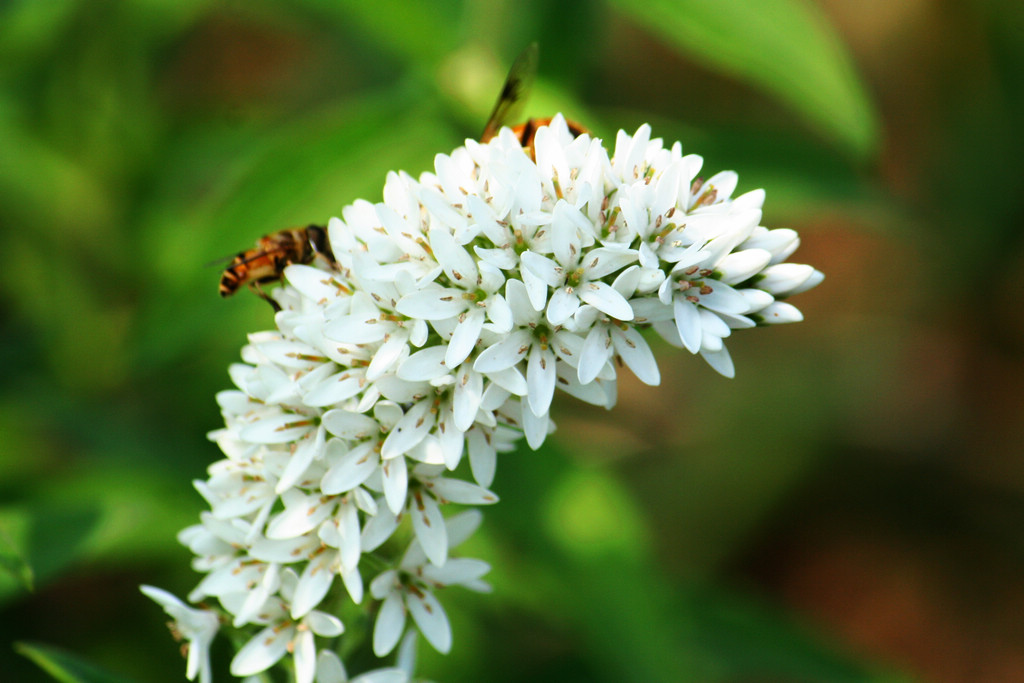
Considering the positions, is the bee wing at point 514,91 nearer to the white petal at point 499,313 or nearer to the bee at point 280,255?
the bee at point 280,255

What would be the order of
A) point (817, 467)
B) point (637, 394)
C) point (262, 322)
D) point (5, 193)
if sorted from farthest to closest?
point (637, 394) → point (817, 467) → point (5, 193) → point (262, 322)

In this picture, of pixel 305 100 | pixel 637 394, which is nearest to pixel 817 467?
pixel 637 394

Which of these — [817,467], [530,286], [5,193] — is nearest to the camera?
[530,286]

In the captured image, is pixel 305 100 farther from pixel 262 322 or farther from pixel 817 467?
pixel 817 467

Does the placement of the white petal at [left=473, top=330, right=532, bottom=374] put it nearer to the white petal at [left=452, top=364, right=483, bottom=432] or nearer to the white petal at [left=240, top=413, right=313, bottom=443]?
the white petal at [left=452, top=364, right=483, bottom=432]

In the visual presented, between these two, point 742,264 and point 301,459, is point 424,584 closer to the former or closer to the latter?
point 301,459

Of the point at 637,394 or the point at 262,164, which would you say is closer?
the point at 262,164
